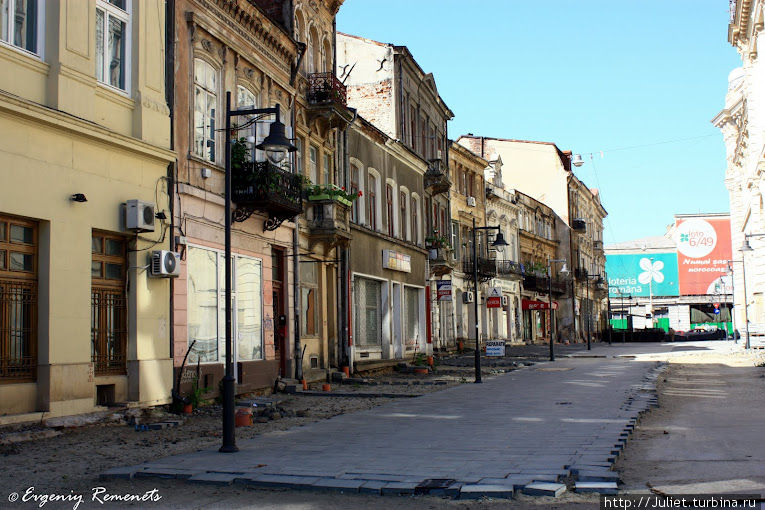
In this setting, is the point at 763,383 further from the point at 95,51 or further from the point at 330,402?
the point at 95,51

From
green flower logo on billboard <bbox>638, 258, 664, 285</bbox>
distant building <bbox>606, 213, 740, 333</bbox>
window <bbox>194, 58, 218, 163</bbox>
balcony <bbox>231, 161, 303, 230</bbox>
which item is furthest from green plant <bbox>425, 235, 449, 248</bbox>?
green flower logo on billboard <bbox>638, 258, 664, 285</bbox>

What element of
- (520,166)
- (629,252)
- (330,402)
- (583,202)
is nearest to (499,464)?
(330,402)

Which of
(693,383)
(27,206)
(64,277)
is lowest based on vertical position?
(693,383)

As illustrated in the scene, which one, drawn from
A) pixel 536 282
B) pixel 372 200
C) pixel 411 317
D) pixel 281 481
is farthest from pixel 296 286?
pixel 536 282

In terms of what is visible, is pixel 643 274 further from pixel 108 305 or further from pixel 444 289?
pixel 108 305

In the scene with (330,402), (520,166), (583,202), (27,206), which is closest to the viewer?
(27,206)

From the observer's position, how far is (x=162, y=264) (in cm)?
1384

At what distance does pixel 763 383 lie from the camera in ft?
66.9

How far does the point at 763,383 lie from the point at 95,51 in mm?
17336

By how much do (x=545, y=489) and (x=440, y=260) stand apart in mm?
26680

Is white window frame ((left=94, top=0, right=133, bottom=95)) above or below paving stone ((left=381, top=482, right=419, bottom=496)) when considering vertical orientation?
above

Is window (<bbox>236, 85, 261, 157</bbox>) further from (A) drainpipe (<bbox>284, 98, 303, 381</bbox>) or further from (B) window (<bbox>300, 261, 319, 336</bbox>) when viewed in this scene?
(B) window (<bbox>300, 261, 319, 336</bbox>)

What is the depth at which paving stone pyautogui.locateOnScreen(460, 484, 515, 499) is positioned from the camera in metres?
7.09

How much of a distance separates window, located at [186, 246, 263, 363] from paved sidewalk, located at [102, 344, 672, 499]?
353 cm
